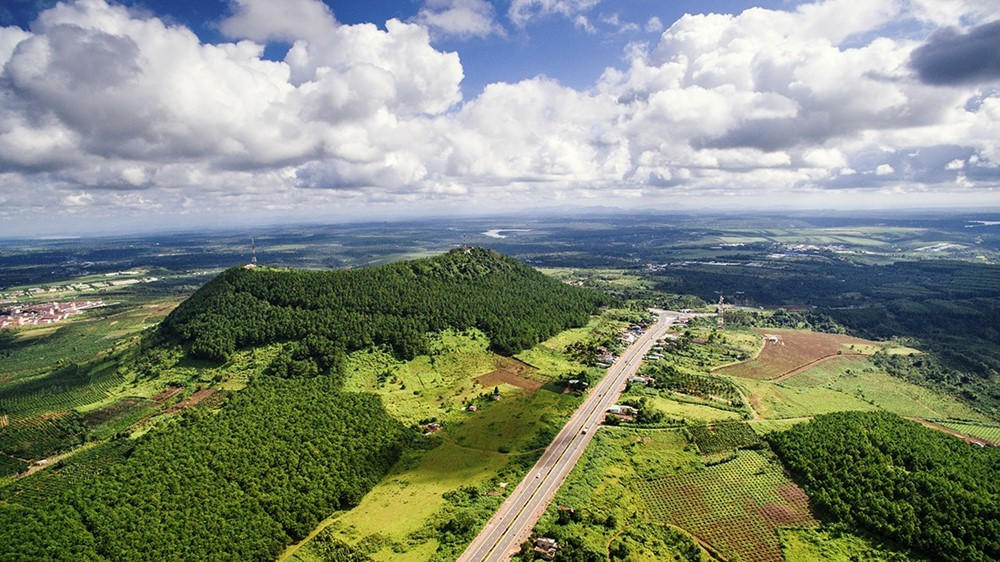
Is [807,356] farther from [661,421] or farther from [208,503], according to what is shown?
[208,503]

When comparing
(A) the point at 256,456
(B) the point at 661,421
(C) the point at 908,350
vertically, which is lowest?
(C) the point at 908,350

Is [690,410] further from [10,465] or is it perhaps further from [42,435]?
[42,435]

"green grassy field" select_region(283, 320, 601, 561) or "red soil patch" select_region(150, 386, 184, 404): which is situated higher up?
"red soil patch" select_region(150, 386, 184, 404)

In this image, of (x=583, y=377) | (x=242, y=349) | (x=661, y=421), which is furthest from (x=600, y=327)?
(x=242, y=349)

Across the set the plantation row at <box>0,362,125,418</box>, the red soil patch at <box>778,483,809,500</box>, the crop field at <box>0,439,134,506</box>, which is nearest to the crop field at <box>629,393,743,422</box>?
the red soil patch at <box>778,483,809,500</box>

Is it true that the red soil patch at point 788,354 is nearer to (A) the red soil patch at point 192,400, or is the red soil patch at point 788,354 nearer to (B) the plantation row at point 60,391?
(A) the red soil patch at point 192,400

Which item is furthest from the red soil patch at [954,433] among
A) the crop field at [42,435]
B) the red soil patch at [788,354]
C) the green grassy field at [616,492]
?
the crop field at [42,435]

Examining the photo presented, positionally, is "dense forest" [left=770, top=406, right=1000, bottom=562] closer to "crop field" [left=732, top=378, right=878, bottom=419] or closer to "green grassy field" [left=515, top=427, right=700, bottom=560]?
"crop field" [left=732, top=378, right=878, bottom=419]

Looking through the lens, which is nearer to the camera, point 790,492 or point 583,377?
point 790,492
